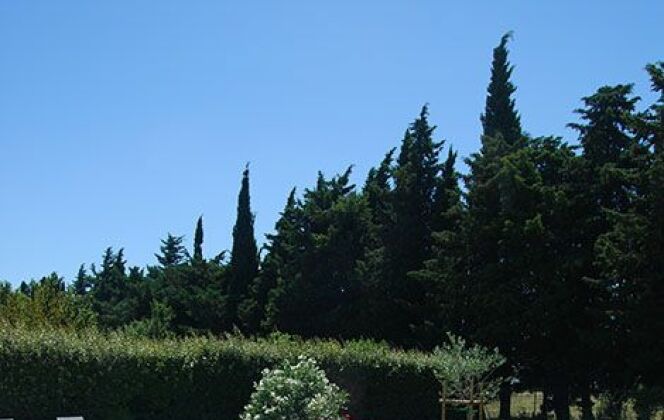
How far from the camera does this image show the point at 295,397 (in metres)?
19.3

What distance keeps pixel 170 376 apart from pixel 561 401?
57.1ft

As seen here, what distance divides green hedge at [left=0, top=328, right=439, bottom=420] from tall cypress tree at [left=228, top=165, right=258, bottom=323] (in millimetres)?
24200

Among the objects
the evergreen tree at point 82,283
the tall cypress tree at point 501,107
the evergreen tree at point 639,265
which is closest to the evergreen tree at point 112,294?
the evergreen tree at point 82,283

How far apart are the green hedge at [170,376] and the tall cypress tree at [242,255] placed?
24200 mm

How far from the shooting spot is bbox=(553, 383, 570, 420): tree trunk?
32.0 meters

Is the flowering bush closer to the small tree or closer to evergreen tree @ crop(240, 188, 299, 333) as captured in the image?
the small tree

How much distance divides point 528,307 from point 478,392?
9.42m

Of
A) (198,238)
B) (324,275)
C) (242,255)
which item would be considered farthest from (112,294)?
(324,275)

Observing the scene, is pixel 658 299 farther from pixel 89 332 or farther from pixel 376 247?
pixel 89 332

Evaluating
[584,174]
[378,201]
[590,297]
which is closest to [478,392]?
[590,297]

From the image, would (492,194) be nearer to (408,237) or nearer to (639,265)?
(408,237)

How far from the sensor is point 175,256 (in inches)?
3115

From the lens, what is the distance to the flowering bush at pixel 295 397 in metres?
19.1

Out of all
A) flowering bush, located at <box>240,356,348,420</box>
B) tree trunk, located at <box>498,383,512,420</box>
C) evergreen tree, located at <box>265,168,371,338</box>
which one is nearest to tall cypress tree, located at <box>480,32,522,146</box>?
evergreen tree, located at <box>265,168,371,338</box>
